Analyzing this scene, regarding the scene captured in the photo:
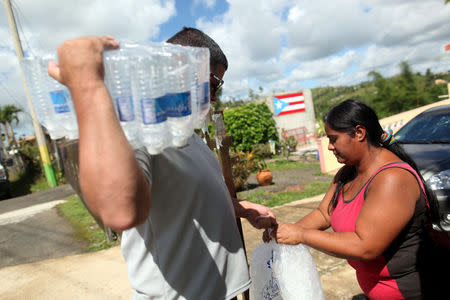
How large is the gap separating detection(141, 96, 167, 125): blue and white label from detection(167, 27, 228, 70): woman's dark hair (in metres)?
0.62

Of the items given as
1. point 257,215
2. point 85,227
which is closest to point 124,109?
point 257,215

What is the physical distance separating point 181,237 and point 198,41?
899 millimetres

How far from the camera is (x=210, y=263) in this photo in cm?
130

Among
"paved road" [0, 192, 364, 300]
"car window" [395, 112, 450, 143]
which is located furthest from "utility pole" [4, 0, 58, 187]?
"car window" [395, 112, 450, 143]

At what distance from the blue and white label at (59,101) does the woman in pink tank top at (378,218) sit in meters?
1.28

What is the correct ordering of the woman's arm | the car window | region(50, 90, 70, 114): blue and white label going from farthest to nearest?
the car window → the woman's arm → region(50, 90, 70, 114): blue and white label

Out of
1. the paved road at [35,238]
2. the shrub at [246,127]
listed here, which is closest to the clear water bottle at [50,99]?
the paved road at [35,238]

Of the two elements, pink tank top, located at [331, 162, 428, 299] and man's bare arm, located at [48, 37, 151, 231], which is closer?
man's bare arm, located at [48, 37, 151, 231]

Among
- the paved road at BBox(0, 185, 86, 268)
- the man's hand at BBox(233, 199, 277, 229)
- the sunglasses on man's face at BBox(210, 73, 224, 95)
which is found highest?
the sunglasses on man's face at BBox(210, 73, 224, 95)

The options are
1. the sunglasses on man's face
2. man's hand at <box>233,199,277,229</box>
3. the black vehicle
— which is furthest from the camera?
the black vehicle

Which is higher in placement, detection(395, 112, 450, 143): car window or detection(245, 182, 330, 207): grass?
detection(395, 112, 450, 143): car window

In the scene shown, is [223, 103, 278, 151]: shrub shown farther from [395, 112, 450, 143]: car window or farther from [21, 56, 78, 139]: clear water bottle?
[21, 56, 78, 139]: clear water bottle

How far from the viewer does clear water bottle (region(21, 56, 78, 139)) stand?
43.1 inches

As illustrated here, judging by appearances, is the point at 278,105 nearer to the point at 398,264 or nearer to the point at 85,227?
the point at 85,227
